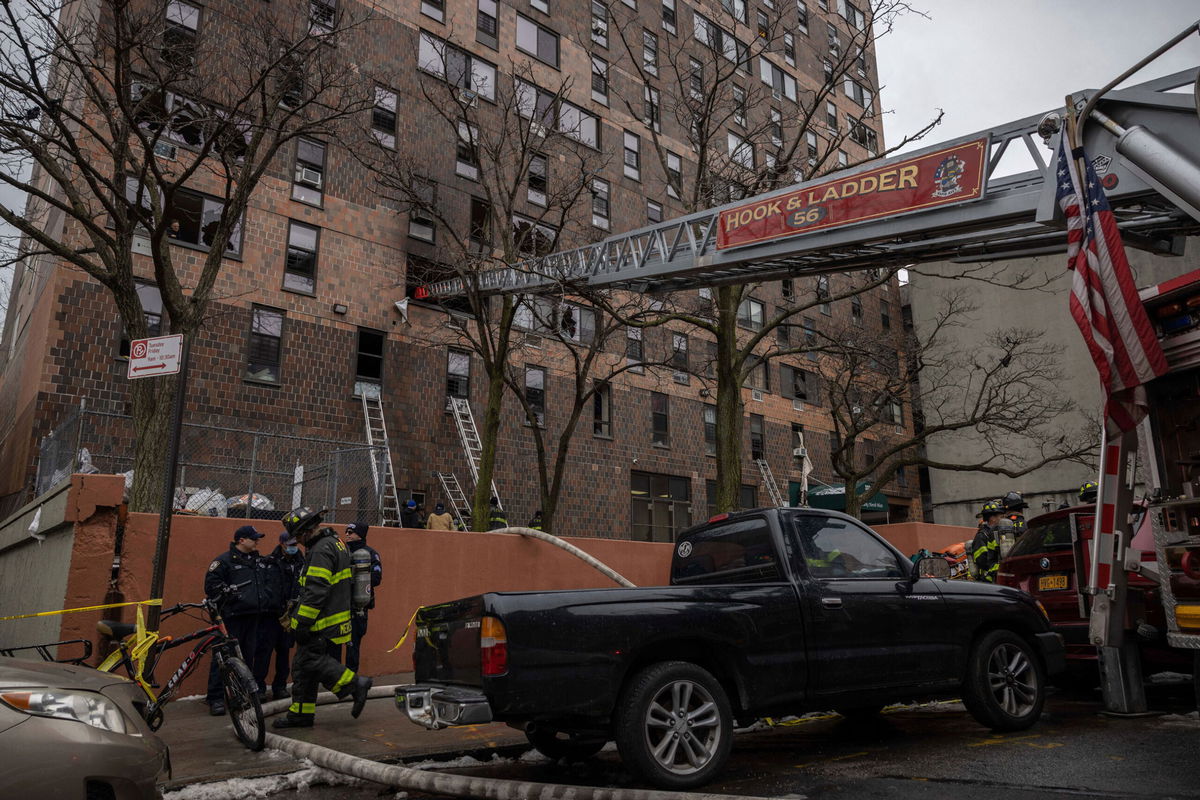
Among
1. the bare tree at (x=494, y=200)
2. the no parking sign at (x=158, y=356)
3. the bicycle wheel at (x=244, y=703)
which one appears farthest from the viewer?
the bare tree at (x=494, y=200)

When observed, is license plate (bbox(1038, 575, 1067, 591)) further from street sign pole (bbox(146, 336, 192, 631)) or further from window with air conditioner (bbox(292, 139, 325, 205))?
window with air conditioner (bbox(292, 139, 325, 205))

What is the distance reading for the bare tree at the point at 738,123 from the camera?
56.6 ft

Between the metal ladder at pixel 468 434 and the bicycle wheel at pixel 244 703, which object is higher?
the metal ladder at pixel 468 434

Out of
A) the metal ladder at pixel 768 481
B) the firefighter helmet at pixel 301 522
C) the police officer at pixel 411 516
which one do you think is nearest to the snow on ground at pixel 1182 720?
the firefighter helmet at pixel 301 522

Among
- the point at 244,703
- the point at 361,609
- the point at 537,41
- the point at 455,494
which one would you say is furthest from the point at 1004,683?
the point at 537,41

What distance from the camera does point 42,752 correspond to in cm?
340

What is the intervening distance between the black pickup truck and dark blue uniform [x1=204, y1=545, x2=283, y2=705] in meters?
3.55

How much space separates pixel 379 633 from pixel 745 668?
7.04 m

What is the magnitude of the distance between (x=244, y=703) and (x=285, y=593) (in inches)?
95.4

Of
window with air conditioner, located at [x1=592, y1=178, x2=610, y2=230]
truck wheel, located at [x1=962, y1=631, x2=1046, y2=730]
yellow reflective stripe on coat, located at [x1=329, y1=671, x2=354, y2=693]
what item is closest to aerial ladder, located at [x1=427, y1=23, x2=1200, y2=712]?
truck wheel, located at [x1=962, y1=631, x2=1046, y2=730]

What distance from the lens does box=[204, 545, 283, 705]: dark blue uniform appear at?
28.0ft

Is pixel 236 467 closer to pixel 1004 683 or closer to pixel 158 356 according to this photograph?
pixel 158 356

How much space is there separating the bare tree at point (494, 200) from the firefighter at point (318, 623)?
902cm

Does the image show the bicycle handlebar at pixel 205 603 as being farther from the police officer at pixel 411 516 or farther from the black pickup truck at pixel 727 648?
the police officer at pixel 411 516
